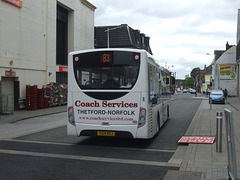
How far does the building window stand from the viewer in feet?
99.6

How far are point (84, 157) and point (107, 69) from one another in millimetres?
2607

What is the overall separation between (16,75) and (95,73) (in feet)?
49.0

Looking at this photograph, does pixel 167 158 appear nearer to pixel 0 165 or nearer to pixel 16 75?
pixel 0 165

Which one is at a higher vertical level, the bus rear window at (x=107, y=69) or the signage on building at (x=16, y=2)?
the signage on building at (x=16, y=2)

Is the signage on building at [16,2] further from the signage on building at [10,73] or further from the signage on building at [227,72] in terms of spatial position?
the signage on building at [227,72]

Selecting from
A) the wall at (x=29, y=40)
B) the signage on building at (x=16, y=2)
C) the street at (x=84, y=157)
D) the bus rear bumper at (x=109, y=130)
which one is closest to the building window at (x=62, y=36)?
the wall at (x=29, y=40)

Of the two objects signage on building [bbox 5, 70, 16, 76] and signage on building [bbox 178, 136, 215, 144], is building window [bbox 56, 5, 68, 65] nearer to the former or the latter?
signage on building [bbox 5, 70, 16, 76]

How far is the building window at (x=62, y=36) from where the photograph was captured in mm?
30355

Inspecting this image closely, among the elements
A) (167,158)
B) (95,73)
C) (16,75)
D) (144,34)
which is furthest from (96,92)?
(144,34)

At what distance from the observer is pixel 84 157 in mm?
7137

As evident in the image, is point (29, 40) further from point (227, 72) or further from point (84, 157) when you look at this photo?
point (227, 72)

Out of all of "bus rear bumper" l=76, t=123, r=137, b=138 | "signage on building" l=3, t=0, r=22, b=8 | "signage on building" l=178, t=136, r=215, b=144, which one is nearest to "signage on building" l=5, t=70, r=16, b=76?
"signage on building" l=3, t=0, r=22, b=8

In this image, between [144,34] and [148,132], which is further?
[144,34]

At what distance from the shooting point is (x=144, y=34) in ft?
190
